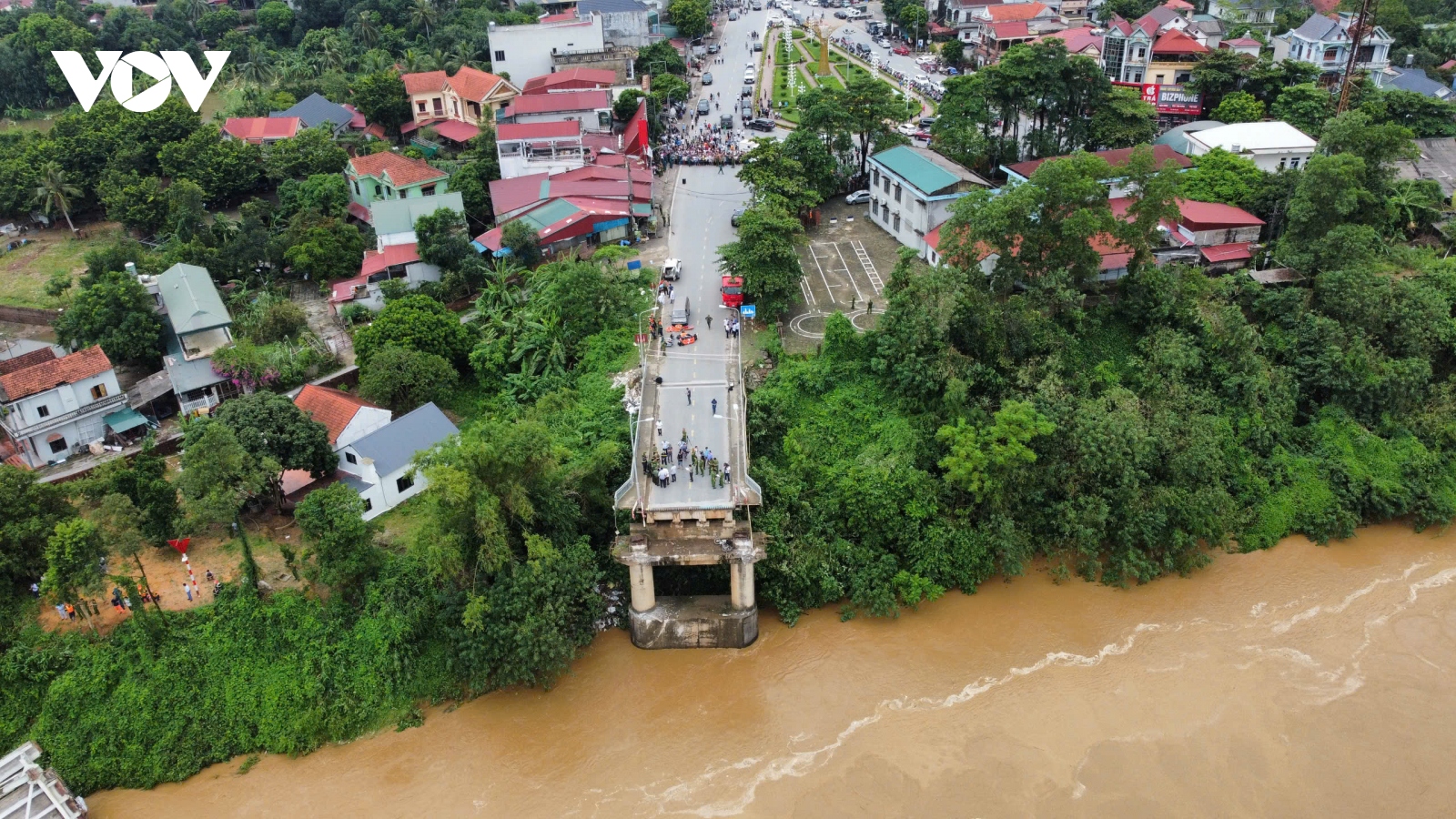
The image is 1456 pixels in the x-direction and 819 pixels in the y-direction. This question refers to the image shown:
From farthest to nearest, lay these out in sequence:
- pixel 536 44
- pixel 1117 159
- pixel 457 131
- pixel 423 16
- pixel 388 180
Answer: pixel 423 16 < pixel 536 44 < pixel 457 131 < pixel 388 180 < pixel 1117 159

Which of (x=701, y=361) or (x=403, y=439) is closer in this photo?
(x=403, y=439)

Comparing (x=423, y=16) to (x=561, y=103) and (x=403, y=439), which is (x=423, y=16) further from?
(x=403, y=439)

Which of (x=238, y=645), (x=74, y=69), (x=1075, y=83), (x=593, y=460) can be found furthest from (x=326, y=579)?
(x=74, y=69)

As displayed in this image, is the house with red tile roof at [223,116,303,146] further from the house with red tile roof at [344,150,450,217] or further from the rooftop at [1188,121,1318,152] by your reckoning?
the rooftop at [1188,121,1318,152]

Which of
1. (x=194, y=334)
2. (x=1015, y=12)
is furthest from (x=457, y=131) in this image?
(x=1015, y=12)

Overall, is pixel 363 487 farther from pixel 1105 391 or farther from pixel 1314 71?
pixel 1314 71

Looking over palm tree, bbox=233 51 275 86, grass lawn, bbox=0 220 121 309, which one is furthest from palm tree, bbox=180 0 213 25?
grass lawn, bbox=0 220 121 309

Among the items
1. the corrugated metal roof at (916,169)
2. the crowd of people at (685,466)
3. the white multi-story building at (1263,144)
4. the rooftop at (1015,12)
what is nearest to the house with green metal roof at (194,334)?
the crowd of people at (685,466)
